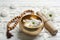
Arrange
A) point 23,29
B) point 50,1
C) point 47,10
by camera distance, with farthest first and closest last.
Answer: point 50,1
point 47,10
point 23,29

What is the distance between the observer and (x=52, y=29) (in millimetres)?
865

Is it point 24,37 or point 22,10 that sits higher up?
point 22,10

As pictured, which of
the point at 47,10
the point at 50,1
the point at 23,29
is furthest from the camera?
the point at 50,1

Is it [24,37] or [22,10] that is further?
[22,10]

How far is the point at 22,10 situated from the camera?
1.03m

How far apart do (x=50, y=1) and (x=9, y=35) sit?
435 mm

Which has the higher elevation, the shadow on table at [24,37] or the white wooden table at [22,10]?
A: the white wooden table at [22,10]

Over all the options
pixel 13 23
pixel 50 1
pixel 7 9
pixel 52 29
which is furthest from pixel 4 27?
pixel 50 1

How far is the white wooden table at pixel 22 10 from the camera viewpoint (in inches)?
34.1

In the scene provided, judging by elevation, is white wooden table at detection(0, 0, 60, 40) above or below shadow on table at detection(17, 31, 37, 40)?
above

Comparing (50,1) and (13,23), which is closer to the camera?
(13,23)

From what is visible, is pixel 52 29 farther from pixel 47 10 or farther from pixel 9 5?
pixel 9 5

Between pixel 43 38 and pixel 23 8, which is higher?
pixel 23 8

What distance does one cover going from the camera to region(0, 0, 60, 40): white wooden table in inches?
34.1
